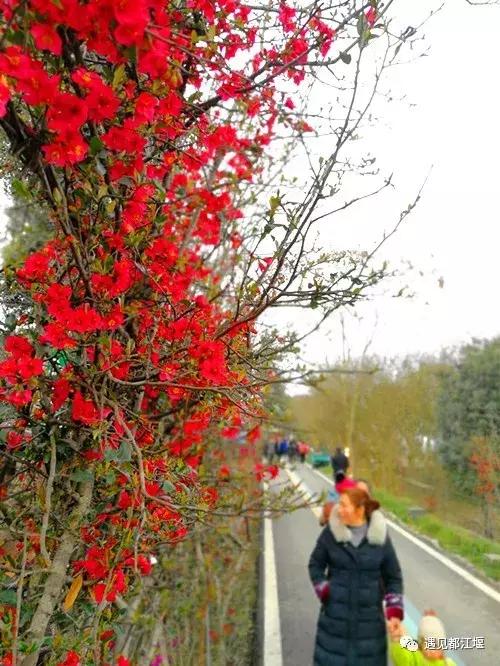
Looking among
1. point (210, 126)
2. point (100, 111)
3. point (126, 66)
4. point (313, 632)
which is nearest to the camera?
point (100, 111)

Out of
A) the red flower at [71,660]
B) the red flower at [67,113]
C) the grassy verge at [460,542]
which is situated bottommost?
the grassy verge at [460,542]

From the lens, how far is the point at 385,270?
212 centimetres

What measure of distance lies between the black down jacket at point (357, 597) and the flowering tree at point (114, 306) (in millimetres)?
1292

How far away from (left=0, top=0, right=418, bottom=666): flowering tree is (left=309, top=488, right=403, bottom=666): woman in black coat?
1.29m

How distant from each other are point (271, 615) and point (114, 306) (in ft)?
16.9

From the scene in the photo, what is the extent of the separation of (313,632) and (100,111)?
544cm

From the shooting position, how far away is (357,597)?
132 inches

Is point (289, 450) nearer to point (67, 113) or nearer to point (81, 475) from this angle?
point (81, 475)

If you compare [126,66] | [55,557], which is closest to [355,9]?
[126,66]

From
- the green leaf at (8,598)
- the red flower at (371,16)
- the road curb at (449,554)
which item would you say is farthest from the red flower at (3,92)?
the road curb at (449,554)

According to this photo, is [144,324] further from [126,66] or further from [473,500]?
[473,500]

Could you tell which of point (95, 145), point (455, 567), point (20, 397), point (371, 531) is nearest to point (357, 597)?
point (371, 531)

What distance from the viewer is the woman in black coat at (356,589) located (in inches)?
131

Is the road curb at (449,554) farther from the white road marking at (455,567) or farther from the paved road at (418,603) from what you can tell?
the paved road at (418,603)
